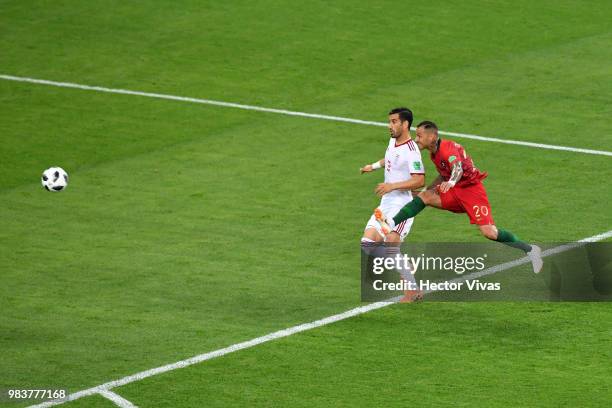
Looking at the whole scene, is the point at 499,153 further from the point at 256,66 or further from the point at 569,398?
the point at 569,398

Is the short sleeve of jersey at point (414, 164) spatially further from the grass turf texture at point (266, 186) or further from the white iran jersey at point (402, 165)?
the grass turf texture at point (266, 186)

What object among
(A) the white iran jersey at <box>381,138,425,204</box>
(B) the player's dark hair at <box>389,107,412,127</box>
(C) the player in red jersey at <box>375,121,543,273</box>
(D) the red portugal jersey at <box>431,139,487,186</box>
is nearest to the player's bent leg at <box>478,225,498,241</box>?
(C) the player in red jersey at <box>375,121,543,273</box>

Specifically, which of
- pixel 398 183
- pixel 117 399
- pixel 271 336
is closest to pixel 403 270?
pixel 398 183

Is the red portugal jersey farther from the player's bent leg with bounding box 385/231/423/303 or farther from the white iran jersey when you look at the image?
the player's bent leg with bounding box 385/231/423/303

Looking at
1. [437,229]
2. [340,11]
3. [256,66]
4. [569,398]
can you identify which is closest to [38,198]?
[437,229]

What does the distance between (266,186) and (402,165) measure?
17.7ft

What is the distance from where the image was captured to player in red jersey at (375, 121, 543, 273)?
16047mm

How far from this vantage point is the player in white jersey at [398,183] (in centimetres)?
1614

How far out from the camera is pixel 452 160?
1596 centimetres

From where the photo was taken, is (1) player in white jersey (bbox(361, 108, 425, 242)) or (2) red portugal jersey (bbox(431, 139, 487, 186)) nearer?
(2) red portugal jersey (bbox(431, 139, 487, 186))

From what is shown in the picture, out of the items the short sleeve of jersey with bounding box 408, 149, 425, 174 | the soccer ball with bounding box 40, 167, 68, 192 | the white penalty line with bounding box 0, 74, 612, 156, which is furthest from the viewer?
the white penalty line with bounding box 0, 74, 612, 156

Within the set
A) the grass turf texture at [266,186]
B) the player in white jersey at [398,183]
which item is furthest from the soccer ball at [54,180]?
the player in white jersey at [398,183]

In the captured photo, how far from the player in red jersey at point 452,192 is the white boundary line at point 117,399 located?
13.8ft

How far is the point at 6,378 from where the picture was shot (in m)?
14.0
